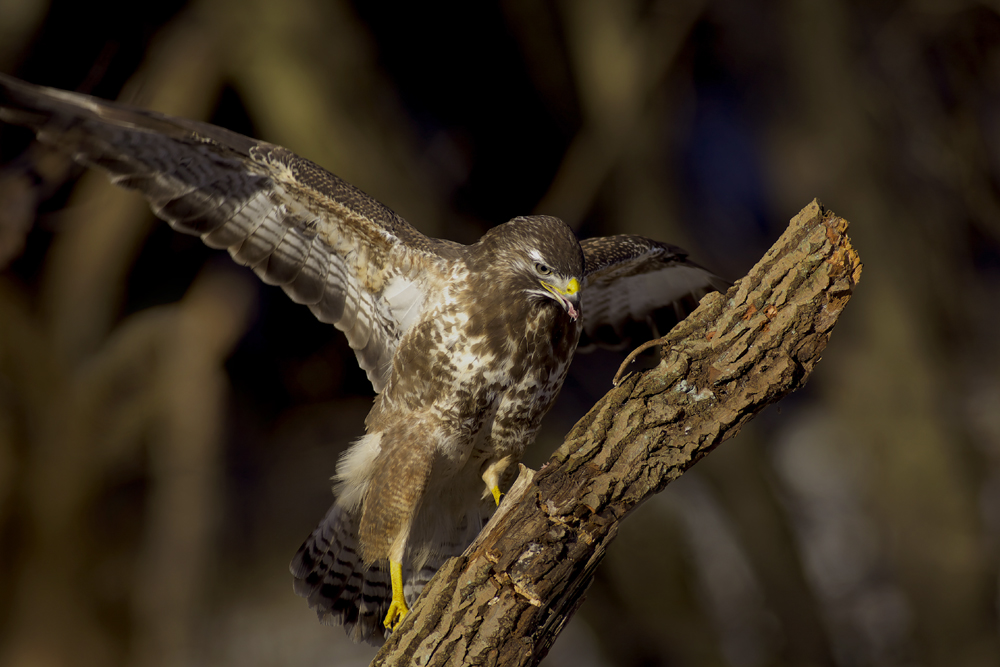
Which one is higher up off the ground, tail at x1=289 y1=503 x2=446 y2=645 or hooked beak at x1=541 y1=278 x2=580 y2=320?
hooked beak at x1=541 y1=278 x2=580 y2=320

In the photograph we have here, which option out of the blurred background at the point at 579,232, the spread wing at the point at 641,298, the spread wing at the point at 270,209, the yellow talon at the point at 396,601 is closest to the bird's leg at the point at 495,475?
the yellow talon at the point at 396,601

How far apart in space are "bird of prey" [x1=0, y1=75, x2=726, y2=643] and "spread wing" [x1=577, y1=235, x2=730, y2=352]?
180 mm

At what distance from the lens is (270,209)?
4.04 metres

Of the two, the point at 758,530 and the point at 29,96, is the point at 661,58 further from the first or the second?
the point at 29,96

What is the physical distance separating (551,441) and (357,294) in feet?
11.2

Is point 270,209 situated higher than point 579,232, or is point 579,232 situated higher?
point 579,232

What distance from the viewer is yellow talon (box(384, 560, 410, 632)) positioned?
3.96m

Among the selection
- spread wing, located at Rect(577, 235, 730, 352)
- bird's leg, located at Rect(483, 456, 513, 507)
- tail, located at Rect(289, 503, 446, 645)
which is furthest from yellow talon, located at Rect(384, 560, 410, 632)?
spread wing, located at Rect(577, 235, 730, 352)

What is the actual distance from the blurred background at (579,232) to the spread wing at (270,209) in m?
2.78

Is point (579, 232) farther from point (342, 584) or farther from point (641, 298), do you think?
point (342, 584)

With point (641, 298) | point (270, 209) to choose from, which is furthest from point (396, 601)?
point (641, 298)

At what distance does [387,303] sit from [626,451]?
173 centimetres

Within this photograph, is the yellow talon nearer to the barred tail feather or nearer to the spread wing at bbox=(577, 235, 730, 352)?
the barred tail feather

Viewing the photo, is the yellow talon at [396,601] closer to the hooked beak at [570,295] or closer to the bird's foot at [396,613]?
the bird's foot at [396,613]
